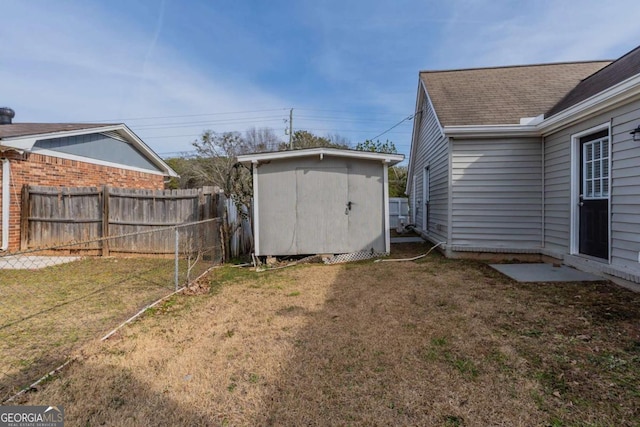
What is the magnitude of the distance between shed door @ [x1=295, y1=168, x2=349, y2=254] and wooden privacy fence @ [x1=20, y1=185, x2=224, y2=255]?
268 cm

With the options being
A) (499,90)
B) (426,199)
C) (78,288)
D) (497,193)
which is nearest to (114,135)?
(78,288)

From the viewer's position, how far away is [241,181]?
15.1 metres

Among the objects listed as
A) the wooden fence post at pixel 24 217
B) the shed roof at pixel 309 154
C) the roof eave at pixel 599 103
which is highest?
the roof eave at pixel 599 103

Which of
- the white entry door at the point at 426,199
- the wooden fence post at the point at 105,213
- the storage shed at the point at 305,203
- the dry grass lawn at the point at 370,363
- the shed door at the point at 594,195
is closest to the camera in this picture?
the dry grass lawn at the point at 370,363

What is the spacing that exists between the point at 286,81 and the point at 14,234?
45.6 ft

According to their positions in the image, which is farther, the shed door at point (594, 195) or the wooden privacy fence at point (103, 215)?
the wooden privacy fence at point (103, 215)

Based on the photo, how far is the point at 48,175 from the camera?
313 inches

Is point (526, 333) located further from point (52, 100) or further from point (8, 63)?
point (52, 100)

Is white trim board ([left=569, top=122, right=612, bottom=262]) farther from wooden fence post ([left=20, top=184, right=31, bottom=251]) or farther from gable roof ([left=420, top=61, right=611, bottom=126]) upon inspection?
wooden fence post ([left=20, top=184, right=31, bottom=251])

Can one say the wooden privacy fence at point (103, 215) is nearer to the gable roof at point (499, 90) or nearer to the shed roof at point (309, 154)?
the shed roof at point (309, 154)

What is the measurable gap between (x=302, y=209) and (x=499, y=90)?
5993 millimetres

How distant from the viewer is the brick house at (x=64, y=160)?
7102mm

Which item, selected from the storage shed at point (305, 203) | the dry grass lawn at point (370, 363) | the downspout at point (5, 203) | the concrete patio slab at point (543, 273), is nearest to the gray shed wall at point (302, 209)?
the storage shed at point (305, 203)

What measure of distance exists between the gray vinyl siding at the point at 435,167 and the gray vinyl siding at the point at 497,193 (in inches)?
14.0
